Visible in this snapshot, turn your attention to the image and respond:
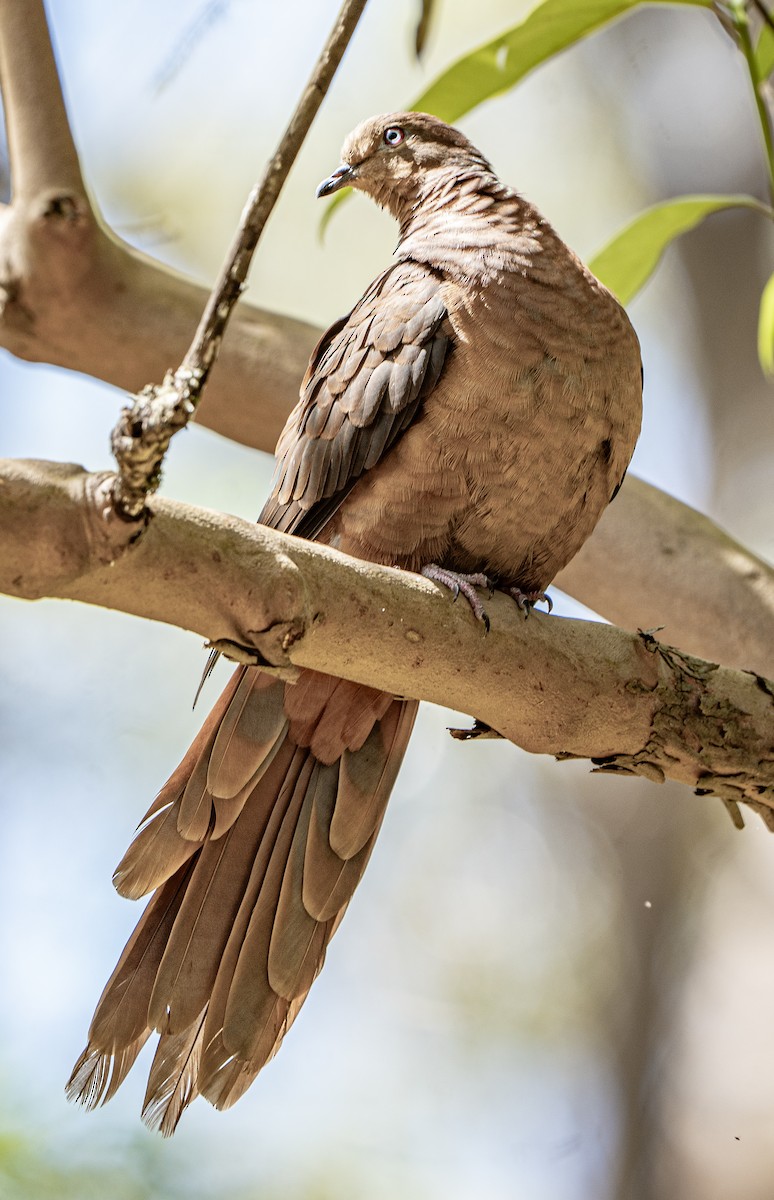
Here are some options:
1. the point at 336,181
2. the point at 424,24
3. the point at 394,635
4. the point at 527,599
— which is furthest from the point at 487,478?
the point at 424,24

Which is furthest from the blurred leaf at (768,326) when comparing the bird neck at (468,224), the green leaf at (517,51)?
the green leaf at (517,51)

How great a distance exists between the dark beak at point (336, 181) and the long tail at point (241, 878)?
1.45m

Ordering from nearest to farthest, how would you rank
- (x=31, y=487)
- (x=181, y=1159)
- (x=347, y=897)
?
(x=31, y=487)
(x=347, y=897)
(x=181, y=1159)

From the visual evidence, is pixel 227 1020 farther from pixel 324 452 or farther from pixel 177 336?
pixel 177 336

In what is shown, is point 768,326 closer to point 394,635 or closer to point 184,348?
point 394,635

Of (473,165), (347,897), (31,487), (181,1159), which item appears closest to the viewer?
(31,487)

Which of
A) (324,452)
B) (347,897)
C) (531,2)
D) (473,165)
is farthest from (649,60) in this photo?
(347,897)

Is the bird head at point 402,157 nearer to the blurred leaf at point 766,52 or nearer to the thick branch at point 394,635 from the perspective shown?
the blurred leaf at point 766,52

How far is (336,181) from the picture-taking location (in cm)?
320

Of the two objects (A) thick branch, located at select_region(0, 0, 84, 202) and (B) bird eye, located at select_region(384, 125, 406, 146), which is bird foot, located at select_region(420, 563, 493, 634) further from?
(A) thick branch, located at select_region(0, 0, 84, 202)

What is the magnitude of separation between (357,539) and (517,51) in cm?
132

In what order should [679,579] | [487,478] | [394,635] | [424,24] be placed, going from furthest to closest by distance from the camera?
[679,579], [424,24], [487,478], [394,635]

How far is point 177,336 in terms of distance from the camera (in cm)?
330

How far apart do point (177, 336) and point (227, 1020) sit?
1900 mm
